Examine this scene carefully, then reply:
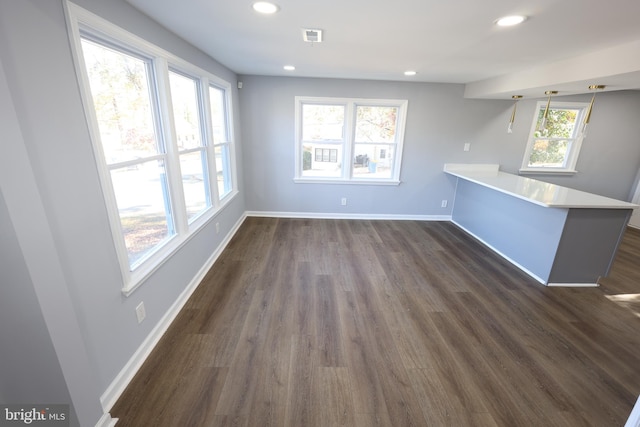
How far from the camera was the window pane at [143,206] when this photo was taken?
1.77 m

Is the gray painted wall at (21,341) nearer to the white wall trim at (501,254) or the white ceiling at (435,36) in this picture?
the white ceiling at (435,36)

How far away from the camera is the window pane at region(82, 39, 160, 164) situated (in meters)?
1.56

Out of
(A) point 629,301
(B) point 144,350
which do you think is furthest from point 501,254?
(B) point 144,350

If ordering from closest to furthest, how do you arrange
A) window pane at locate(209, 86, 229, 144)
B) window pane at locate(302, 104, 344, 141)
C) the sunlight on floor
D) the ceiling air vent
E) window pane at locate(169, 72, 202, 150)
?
the ceiling air vent
window pane at locate(169, 72, 202, 150)
the sunlight on floor
window pane at locate(209, 86, 229, 144)
window pane at locate(302, 104, 344, 141)

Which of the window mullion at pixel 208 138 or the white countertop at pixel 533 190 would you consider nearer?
the white countertop at pixel 533 190

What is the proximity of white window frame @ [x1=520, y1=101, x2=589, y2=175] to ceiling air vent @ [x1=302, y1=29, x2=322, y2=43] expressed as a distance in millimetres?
4265

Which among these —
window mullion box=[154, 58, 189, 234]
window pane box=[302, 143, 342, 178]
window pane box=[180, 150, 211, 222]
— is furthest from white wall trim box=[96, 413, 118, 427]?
window pane box=[302, 143, 342, 178]

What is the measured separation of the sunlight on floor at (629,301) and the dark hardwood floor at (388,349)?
0.02 m

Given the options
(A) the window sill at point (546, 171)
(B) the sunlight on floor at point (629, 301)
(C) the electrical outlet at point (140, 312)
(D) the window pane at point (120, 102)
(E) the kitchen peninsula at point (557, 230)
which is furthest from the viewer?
(A) the window sill at point (546, 171)

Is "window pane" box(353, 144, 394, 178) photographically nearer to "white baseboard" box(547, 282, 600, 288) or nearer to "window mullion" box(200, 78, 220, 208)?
"window mullion" box(200, 78, 220, 208)

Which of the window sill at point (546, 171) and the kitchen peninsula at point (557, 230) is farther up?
the window sill at point (546, 171)

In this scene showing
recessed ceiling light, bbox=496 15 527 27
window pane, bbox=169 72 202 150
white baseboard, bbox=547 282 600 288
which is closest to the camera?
recessed ceiling light, bbox=496 15 527 27

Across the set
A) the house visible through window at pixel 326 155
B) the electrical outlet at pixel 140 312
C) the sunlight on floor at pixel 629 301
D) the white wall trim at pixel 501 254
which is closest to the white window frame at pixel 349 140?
the house visible through window at pixel 326 155

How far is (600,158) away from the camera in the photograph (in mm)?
4816
